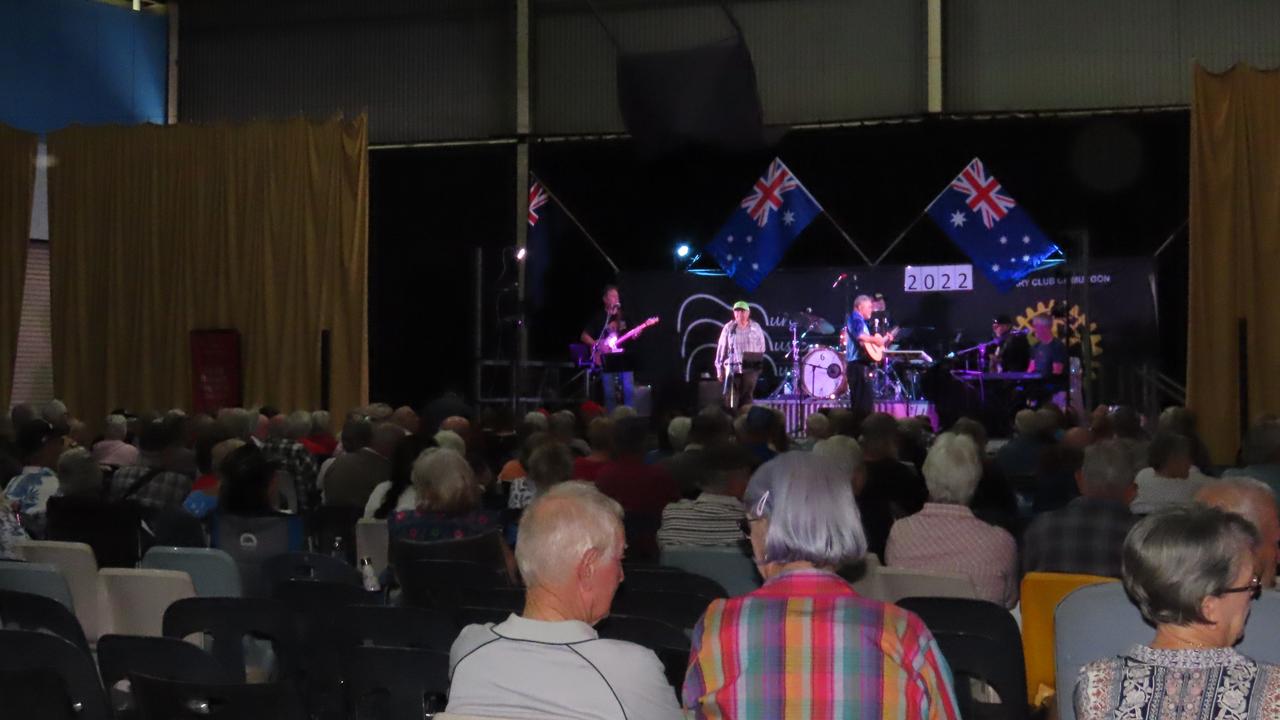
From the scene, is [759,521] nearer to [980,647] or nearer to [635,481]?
[980,647]

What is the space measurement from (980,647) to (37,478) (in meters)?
5.06

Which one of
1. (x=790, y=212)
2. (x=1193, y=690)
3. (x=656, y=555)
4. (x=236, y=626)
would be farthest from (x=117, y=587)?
(x=790, y=212)

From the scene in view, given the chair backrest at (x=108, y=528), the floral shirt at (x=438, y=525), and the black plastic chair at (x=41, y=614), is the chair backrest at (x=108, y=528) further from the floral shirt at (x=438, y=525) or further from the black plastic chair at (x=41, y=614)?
the black plastic chair at (x=41, y=614)

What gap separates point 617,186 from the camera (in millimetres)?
16969

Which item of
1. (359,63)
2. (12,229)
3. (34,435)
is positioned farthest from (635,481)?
(359,63)

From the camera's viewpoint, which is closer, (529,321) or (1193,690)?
(1193,690)

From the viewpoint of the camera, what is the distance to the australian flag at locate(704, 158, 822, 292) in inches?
643

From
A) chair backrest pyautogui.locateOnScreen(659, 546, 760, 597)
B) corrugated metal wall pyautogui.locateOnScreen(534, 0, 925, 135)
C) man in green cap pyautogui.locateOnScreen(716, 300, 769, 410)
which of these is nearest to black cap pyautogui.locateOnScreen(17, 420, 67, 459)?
chair backrest pyautogui.locateOnScreen(659, 546, 760, 597)

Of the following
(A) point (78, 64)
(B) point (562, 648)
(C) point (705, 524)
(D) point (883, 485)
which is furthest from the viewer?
(A) point (78, 64)

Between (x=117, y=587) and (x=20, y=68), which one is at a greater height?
(x=20, y=68)

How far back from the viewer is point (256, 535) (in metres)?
6.19

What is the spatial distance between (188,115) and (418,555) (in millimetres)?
14706

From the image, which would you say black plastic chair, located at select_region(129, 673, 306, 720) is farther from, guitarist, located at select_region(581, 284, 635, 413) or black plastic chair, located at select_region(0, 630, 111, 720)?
guitarist, located at select_region(581, 284, 635, 413)

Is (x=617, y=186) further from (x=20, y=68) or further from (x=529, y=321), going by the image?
(x=20, y=68)
